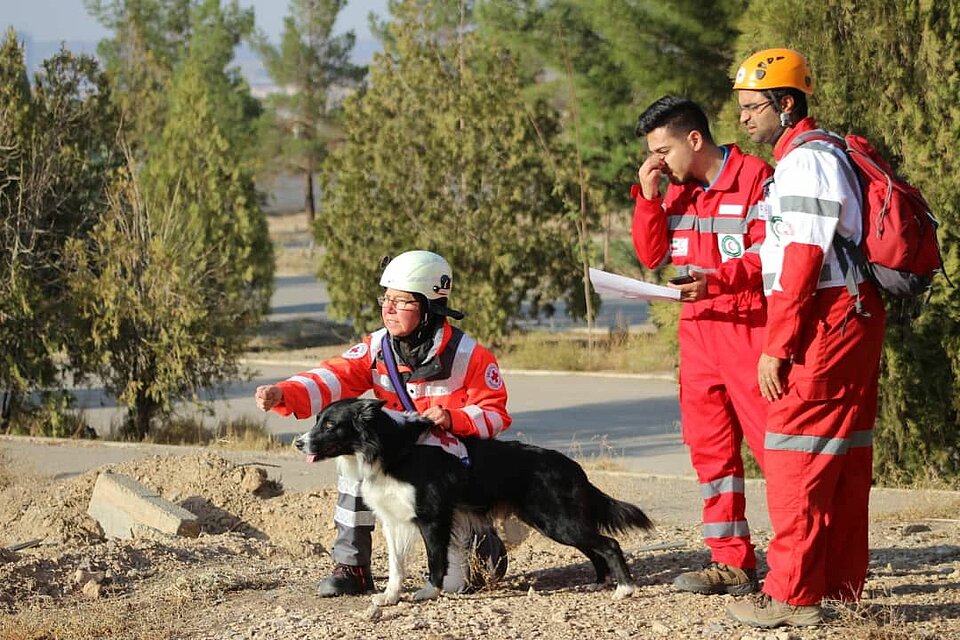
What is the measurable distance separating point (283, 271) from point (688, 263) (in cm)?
3526

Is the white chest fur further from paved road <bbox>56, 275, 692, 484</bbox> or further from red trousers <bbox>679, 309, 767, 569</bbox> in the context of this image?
paved road <bbox>56, 275, 692, 484</bbox>

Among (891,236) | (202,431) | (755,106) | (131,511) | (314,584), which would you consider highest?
(755,106)

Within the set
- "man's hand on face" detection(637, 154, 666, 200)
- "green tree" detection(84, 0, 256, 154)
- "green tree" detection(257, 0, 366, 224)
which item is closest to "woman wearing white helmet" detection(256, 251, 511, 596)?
"man's hand on face" detection(637, 154, 666, 200)

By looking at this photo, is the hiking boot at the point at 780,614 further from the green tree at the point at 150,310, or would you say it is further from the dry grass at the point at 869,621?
the green tree at the point at 150,310

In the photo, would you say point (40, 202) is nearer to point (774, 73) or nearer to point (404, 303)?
point (404, 303)

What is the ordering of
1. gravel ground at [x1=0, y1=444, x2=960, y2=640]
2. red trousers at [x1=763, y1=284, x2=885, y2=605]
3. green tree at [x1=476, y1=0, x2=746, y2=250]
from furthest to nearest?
1. green tree at [x1=476, y1=0, x2=746, y2=250]
2. gravel ground at [x1=0, y1=444, x2=960, y2=640]
3. red trousers at [x1=763, y1=284, x2=885, y2=605]

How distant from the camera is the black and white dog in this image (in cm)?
575

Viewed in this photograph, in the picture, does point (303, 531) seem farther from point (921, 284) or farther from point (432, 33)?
point (432, 33)

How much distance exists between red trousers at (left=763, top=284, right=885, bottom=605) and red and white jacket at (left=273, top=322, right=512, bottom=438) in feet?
4.55

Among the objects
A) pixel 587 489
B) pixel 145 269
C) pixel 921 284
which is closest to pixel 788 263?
pixel 921 284

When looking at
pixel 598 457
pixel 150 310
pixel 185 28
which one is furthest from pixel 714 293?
pixel 185 28

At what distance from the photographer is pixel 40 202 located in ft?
46.5


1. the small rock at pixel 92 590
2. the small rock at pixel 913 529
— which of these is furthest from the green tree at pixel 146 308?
the small rock at pixel 913 529

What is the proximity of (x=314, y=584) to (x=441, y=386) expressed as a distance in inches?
48.8
